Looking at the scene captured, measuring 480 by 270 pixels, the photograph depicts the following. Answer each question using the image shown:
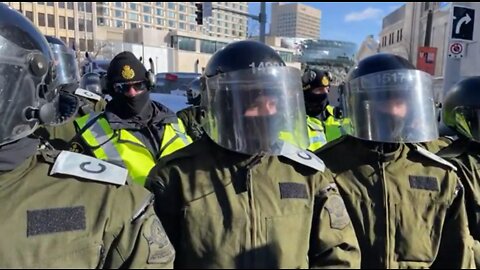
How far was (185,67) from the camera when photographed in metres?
43.1

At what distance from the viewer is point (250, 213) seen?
1794 millimetres

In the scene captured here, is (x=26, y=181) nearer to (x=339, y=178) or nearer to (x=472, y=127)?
(x=339, y=178)

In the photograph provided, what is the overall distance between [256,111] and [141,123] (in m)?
1.45

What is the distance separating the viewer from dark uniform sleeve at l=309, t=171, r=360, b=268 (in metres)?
1.73

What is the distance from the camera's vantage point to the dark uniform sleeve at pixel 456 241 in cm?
202

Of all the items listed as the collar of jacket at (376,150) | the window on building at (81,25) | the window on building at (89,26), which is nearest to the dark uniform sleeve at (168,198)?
the collar of jacket at (376,150)

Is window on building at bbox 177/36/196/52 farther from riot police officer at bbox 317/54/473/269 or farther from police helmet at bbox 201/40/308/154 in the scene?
police helmet at bbox 201/40/308/154

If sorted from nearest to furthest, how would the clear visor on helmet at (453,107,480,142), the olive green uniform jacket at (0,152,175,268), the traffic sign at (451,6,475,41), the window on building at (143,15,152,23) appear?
the olive green uniform jacket at (0,152,175,268), the clear visor on helmet at (453,107,480,142), the traffic sign at (451,6,475,41), the window on building at (143,15,152,23)

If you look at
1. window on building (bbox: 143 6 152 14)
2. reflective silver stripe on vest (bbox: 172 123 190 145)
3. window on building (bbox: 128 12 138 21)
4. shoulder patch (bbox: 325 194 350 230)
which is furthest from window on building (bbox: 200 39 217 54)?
window on building (bbox: 143 6 152 14)

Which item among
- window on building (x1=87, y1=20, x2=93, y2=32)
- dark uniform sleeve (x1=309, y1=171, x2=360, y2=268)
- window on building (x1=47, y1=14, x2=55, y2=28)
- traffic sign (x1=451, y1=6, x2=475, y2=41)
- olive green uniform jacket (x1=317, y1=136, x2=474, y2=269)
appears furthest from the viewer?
window on building (x1=87, y1=20, x2=93, y2=32)

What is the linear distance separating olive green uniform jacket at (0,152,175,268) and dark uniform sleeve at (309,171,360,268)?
22.3 inches

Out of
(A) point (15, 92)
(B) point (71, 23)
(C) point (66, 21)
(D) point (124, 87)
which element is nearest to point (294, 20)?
(B) point (71, 23)

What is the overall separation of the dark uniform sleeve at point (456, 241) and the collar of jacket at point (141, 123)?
188 cm

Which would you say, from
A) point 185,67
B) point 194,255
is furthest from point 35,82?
point 185,67
